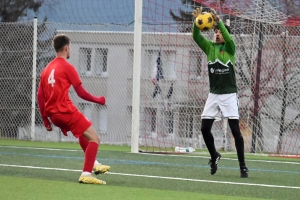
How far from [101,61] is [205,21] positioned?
13776 millimetres

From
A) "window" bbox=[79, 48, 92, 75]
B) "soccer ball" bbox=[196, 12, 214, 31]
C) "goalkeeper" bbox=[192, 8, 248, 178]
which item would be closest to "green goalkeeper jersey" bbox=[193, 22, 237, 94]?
"goalkeeper" bbox=[192, 8, 248, 178]

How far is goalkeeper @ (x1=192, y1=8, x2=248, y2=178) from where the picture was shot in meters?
10.7

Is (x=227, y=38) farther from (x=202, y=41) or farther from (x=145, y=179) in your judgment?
(x=145, y=179)

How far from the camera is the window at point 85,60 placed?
78.6 ft

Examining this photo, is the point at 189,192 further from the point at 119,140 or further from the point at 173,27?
the point at 119,140

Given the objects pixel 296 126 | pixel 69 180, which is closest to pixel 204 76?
pixel 296 126

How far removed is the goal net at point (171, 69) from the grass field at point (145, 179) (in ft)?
14.1

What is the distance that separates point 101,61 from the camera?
24312mm

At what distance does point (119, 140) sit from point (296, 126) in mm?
5399

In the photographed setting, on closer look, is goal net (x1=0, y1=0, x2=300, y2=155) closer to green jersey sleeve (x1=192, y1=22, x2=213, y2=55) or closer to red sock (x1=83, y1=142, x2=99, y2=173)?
green jersey sleeve (x1=192, y1=22, x2=213, y2=55)

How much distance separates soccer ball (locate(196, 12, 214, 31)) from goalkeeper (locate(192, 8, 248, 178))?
0.28 ft

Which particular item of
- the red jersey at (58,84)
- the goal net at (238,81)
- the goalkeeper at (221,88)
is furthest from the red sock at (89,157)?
the goal net at (238,81)

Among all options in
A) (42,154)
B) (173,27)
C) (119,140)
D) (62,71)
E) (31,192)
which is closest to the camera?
(31,192)

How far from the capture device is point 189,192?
320 inches
